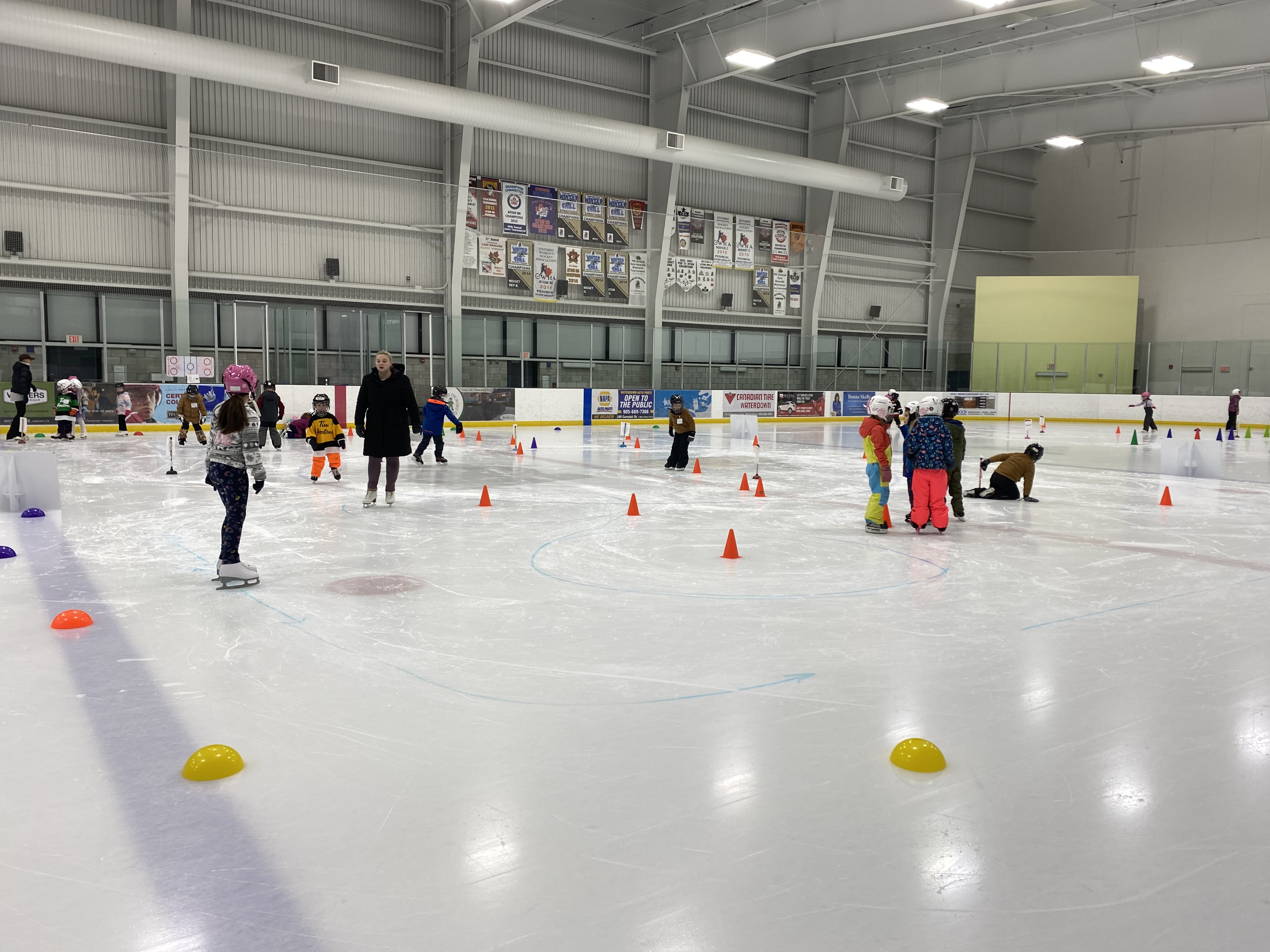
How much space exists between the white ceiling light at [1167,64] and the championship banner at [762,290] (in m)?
13.8

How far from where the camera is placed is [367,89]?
22.7 meters

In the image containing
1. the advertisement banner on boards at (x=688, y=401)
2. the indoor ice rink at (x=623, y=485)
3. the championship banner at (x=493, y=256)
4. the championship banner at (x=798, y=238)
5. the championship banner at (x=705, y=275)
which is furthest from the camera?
the championship banner at (x=798, y=238)

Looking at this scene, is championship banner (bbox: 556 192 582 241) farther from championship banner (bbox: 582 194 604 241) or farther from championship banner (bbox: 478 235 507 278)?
championship banner (bbox: 478 235 507 278)

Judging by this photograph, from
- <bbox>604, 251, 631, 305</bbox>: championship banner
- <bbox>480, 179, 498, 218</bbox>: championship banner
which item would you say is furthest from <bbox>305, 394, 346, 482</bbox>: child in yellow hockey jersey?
<bbox>604, 251, 631, 305</bbox>: championship banner

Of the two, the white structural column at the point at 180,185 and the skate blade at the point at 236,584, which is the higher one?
the white structural column at the point at 180,185

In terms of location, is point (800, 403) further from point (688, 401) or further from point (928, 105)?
point (928, 105)

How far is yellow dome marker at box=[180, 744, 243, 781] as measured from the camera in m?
3.46

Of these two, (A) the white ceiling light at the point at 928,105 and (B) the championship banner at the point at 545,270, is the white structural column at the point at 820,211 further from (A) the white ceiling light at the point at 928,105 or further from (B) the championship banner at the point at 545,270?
(B) the championship banner at the point at 545,270

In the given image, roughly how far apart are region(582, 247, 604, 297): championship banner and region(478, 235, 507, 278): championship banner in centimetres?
268

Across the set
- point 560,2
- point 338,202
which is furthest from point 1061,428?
point 338,202

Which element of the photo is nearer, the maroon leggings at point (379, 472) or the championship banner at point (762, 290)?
the maroon leggings at point (379, 472)

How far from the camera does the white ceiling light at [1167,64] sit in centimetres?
2291

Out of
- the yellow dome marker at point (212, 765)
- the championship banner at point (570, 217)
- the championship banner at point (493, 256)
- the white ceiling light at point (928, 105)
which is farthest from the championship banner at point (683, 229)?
the yellow dome marker at point (212, 765)

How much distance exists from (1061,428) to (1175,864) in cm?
3114
